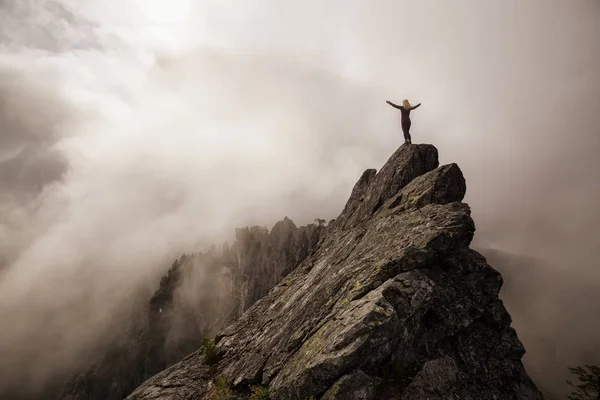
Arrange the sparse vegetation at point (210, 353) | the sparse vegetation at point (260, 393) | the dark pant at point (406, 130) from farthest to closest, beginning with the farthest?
the dark pant at point (406, 130) → the sparse vegetation at point (210, 353) → the sparse vegetation at point (260, 393)

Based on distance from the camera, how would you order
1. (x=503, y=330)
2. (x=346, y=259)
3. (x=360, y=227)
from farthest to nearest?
(x=360, y=227)
(x=346, y=259)
(x=503, y=330)

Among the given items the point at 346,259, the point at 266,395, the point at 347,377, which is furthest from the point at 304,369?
the point at 346,259

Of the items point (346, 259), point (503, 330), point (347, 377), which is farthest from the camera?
point (346, 259)

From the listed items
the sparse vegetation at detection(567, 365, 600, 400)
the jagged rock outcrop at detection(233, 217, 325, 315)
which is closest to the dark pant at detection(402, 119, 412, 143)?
the sparse vegetation at detection(567, 365, 600, 400)

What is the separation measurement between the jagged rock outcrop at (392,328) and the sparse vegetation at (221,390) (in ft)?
1.46

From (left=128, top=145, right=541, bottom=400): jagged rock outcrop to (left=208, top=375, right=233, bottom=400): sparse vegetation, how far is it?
1.46 ft

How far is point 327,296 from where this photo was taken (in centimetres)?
1983

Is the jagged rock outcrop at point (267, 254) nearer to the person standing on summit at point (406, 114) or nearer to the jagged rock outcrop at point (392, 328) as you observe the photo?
the person standing on summit at point (406, 114)

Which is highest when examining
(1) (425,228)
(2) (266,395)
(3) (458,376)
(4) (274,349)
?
(1) (425,228)

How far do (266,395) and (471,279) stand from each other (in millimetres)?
14325

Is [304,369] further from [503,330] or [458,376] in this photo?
[503,330]

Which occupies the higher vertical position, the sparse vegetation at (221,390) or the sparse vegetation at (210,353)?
the sparse vegetation at (210,353)

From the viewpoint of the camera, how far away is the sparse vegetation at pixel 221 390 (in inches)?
749

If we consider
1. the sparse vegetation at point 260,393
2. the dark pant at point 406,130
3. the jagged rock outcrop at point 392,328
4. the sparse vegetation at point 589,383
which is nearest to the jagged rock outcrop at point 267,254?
the dark pant at point 406,130
